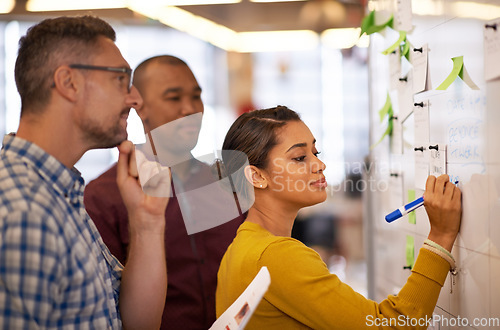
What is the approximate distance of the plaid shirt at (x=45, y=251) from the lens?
2.68 feet

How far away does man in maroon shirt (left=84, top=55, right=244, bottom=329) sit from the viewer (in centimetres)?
165

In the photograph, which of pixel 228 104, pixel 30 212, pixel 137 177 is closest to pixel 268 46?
pixel 228 104

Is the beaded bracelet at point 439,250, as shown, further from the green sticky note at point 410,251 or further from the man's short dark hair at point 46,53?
the man's short dark hair at point 46,53

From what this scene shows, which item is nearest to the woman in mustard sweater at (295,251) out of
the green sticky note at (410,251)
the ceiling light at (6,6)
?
the green sticky note at (410,251)

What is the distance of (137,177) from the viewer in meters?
1.13

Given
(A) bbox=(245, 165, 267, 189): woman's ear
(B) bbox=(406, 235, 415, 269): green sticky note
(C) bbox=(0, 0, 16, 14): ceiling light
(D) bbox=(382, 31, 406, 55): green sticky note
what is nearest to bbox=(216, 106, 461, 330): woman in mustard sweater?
(A) bbox=(245, 165, 267, 189): woman's ear

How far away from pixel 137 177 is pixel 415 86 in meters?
0.78

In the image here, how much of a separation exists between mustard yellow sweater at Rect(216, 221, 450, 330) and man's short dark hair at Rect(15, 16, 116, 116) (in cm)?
53

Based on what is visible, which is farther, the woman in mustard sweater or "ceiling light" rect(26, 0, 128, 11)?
"ceiling light" rect(26, 0, 128, 11)

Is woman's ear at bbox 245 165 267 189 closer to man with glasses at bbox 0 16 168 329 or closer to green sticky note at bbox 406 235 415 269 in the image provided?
man with glasses at bbox 0 16 168 329

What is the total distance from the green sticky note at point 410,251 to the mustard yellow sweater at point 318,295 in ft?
1.28

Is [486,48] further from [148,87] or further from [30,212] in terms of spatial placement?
[148,87]

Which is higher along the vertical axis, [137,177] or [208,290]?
[137,177]

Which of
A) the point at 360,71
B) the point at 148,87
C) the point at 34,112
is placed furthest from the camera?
the point at 360,71
